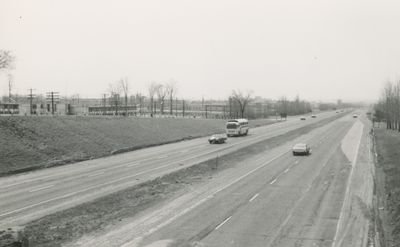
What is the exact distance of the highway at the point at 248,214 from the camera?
16906mm

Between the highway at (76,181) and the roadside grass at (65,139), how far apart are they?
2029 mm

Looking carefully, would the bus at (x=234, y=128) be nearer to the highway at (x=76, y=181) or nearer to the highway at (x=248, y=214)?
the highway at (x=76, y=181)

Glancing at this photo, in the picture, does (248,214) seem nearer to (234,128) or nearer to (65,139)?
(65,139)

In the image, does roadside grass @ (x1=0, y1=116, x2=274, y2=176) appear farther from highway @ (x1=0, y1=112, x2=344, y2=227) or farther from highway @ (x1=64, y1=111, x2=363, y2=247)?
highway @ (x1=64, y1=111, x2=363, y2=247)

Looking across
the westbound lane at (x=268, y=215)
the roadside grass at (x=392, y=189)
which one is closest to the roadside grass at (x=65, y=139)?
the westbound lane at (x=268, y=215)

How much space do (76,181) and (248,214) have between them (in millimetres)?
14498

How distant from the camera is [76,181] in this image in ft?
100

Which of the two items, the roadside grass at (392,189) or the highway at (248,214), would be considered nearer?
the highway at (248,214)

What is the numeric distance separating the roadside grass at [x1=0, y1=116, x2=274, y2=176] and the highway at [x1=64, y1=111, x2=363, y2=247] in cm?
A: 1625

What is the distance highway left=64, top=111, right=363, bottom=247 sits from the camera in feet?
55.5

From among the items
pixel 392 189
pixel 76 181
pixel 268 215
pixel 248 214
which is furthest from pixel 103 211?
pixel 392 189

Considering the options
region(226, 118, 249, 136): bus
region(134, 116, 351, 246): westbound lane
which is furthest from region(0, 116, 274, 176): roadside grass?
region(134, 116, 351, 246): westbound lane

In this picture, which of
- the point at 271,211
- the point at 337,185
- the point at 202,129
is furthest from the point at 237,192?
the point at 202,129

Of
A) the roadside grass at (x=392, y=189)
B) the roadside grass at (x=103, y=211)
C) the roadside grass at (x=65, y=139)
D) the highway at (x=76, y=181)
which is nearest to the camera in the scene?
the roadside grass at (x=103, y=211)
